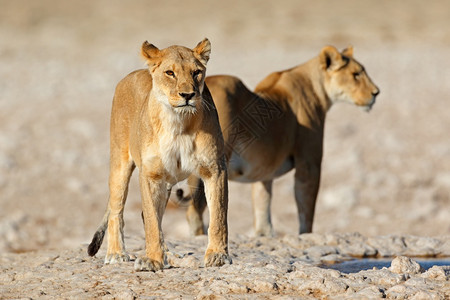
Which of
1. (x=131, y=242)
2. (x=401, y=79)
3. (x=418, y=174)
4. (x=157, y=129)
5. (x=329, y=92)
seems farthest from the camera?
(x=401, y=79)

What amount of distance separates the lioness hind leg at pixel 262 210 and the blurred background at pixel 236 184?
139cm

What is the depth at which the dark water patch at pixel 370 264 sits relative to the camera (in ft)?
22.5

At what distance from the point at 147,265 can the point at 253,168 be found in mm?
2765

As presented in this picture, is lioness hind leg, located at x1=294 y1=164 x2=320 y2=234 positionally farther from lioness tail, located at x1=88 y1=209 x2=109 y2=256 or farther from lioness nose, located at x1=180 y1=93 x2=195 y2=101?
lioness nose, located at x1=180 y1=93 x2=195 y2=101

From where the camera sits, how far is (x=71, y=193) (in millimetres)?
12555

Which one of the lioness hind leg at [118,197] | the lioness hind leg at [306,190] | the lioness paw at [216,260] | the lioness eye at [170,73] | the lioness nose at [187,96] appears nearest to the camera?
the lioness nose at [187,96]

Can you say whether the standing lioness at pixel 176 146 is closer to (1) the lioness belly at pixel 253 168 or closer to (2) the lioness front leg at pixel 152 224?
(2) the lioness front leg at pixel 152 224

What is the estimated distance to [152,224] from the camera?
5969mm

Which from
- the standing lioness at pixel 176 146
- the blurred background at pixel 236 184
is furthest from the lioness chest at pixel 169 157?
the blurred background at pixel 236 184

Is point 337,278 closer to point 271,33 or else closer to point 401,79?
point 401,79

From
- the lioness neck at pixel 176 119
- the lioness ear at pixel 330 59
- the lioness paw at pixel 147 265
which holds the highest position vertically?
the lioness ear at pixel 330 59

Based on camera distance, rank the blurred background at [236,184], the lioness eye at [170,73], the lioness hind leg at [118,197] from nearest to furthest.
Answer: the lioness eye at [170,73]
the lioness hind leg at [118,197]
the blurred background at [236,184]

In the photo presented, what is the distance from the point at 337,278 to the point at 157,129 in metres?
1.57

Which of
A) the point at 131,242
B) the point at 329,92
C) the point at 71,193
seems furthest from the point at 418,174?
the point at 131,242
